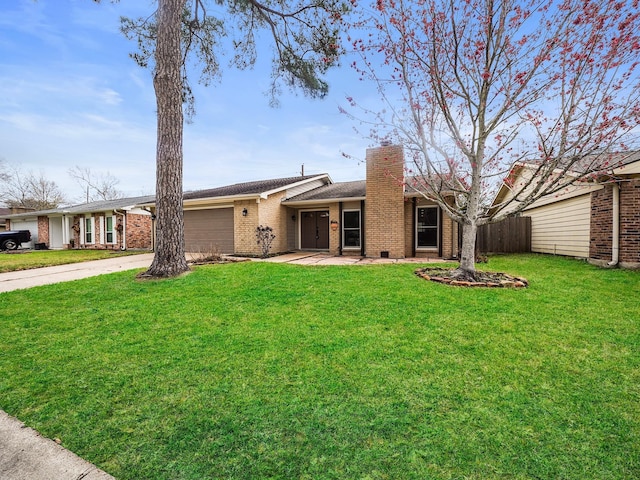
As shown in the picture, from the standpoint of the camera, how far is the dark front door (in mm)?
13883

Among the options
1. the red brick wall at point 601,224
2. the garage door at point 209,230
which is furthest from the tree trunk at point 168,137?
the red brick wall at point 601,224

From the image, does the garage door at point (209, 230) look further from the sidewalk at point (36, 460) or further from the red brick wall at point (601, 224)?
the red brick wall at point (601, 224)

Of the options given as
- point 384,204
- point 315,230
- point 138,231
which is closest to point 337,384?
point 384,204

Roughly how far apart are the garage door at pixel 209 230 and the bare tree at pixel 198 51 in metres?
4.79

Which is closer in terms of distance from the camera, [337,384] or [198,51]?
[337,384]

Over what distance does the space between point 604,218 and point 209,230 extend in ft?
47.5

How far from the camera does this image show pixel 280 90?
34.2 ft

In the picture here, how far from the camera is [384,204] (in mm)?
10914

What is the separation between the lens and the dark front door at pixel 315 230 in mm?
13883

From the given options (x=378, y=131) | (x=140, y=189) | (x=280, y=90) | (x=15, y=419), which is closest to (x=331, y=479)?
(x=15, y=419)

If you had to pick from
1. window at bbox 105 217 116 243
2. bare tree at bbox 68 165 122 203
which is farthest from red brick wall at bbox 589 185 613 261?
bare tree at bbox 68 165 122 203

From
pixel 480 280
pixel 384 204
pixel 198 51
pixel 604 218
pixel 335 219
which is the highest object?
pixel 198 51

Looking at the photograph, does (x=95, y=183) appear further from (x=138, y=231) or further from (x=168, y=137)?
(x=168, y=137)

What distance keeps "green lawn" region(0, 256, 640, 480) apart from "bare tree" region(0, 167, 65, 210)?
39.3 m
